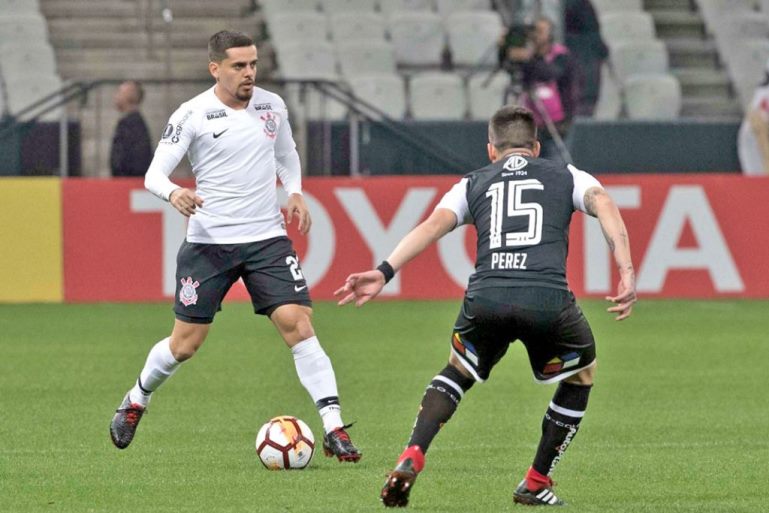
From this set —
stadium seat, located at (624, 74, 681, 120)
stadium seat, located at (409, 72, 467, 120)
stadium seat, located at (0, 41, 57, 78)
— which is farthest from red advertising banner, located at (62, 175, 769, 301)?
stadium seat, located at (624, 74, 681, 120)

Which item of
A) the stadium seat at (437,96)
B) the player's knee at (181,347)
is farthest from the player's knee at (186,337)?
the stadium seat at (437,96)

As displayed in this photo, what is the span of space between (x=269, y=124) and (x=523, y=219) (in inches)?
87.0

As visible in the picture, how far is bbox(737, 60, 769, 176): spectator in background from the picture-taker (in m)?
20.3

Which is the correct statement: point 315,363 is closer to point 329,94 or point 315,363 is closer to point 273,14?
point 329,94

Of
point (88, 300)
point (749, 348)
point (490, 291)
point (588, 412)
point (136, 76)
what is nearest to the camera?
point (490, 291)

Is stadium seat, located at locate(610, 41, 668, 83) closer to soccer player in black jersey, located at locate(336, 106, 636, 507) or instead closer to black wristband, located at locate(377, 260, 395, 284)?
soccer player in black jersey, located at locate(336, 106, 636, 507)

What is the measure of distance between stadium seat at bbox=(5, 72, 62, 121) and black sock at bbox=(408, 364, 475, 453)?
13975 millimetres

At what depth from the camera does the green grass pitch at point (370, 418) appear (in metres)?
7.41

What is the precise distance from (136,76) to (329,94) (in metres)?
3.68

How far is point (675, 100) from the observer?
22.3m

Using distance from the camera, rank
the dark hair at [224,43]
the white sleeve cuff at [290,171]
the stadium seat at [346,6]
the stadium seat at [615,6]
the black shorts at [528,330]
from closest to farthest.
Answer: the black shorts at [528,330] → the dark hair at [224,43] → the white sleeve cuff at [290,171] → the stadium seat at [346,6] → the stadium seat at [615,6]

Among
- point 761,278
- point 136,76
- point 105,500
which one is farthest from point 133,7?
point 105,500

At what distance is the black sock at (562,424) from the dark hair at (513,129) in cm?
99

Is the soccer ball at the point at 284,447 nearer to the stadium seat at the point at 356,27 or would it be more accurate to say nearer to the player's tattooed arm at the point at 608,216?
the player's tattooed arm at the point at 608,216
